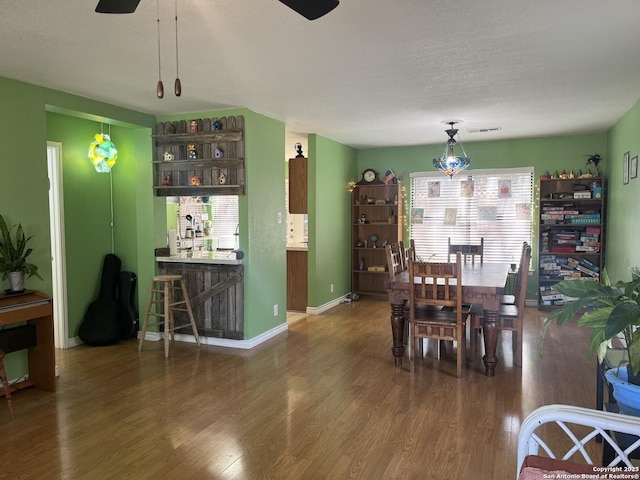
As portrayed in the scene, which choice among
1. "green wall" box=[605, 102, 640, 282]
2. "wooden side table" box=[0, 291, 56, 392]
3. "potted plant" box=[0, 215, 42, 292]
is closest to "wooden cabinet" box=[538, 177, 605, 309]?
"green wall" box=[605, 102, 640, 282]

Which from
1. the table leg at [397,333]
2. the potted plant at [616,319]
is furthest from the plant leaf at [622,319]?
the table leg at [397,333]

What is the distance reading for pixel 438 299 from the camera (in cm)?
396

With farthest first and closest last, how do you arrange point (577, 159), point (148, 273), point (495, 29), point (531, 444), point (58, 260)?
point (577, 159), point (148, 273), point (58, 260), point (495, 29), point (531, 444)

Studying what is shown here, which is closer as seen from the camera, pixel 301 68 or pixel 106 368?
pixel 301 68

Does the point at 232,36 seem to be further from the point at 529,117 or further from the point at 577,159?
the point at 577,159

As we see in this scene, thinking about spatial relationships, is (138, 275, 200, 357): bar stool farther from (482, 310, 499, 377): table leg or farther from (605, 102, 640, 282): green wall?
(605, 102, 640, 282): green wall

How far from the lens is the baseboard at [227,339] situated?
484cm

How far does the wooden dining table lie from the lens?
3865 millimetres

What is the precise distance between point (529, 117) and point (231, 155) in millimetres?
3271

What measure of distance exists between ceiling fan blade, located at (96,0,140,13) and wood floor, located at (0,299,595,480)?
217 cm

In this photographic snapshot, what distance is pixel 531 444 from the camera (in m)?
1.58

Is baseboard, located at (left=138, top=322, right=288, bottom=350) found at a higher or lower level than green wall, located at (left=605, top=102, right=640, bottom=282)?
lower

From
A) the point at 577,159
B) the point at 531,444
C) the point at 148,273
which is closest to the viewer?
the point at 531,444

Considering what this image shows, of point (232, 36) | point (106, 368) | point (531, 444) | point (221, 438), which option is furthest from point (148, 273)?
point (531, 444)
